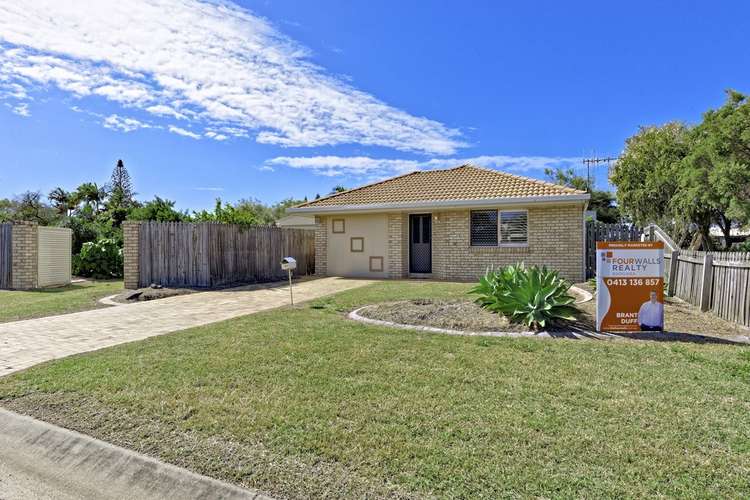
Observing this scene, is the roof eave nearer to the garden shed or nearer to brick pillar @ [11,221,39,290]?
the garden shed

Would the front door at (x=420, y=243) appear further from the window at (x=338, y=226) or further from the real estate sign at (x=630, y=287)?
the real estate sign at (x=630, y=287)

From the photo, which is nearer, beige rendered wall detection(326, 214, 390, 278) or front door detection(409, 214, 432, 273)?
front door detection(409, 214, 432, 273)

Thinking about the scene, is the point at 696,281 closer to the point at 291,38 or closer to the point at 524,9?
the point at 524,9

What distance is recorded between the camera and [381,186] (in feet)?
59.5

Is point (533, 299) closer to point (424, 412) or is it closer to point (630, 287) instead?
point (630, 287)

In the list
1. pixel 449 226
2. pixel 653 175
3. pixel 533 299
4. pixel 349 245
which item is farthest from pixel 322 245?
pixel 653 175

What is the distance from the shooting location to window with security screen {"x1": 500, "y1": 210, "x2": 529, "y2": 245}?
14820 millimetres

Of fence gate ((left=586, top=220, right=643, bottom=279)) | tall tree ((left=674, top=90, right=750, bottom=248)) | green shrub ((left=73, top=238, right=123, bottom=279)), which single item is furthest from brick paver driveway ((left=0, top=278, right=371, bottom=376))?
tall tree ((left=674, top=90, right=750, bottom=248))

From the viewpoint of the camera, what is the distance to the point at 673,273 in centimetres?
1062

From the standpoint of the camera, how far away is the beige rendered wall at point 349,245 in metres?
16.7

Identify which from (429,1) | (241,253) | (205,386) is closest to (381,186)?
(241,253)

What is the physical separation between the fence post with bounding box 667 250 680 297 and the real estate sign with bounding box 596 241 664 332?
502cm

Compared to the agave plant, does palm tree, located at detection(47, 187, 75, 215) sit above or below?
above

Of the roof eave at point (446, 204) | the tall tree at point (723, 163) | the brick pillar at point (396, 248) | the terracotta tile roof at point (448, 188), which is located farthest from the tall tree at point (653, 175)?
the brick pillar at point (396, 248)
